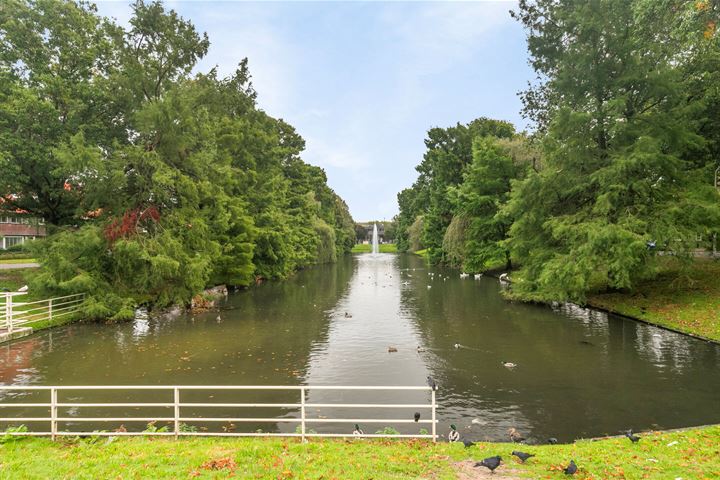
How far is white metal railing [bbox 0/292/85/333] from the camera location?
20.4m

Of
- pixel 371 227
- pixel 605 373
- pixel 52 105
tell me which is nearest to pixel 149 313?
pixel 52 105

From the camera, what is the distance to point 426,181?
87.6 m

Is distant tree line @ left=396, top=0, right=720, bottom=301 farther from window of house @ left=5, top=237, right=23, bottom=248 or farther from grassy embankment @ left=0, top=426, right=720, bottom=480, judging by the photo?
window of house @ left=5, top=237, right=23, bottom=248

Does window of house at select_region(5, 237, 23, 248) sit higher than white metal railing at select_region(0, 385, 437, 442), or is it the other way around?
window of house at select_region(5, 237, 23, 248)

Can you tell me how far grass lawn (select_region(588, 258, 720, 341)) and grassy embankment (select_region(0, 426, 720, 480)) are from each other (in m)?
13.8

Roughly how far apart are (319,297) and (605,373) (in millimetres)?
23892

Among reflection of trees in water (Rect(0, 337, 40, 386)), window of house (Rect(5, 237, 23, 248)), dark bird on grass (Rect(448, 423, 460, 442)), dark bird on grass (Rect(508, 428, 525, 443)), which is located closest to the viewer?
dark bird on grass (Rect(448, 423, 460, 442))

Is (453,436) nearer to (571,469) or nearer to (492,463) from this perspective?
(492,463)

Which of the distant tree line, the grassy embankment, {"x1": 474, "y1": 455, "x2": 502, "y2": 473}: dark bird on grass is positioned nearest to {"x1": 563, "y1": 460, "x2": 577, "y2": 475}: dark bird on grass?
the grassy embankment

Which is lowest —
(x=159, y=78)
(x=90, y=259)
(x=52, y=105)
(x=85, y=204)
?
(x=90, y=259)

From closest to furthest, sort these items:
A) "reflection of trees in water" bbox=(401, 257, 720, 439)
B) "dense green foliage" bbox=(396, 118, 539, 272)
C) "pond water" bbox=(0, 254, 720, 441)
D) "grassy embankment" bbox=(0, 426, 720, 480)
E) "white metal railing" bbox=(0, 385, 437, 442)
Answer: "grassy embankment" bbox=(0, 426, 720, 480), "white metal railing" bbox=(0, 385, 437, 442), "reflection of trees in water" bbox=(401, 257, 720, 439), "pond water" bbox=(0, 254, 720, 441), "dense green foliage" bbox=(396, 118, 539, 272)

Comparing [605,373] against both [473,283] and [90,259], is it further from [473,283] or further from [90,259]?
[473,283]

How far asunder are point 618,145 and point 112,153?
107ft

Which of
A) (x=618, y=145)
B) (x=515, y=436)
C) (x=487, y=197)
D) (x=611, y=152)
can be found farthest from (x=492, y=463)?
(x=487, y=197)
